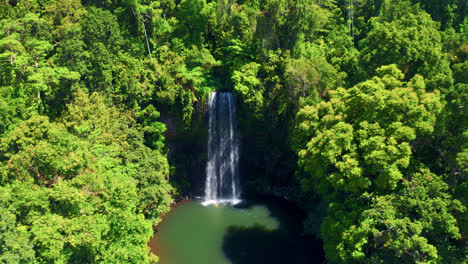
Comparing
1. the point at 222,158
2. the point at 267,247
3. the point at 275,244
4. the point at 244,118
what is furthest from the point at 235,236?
the point at 244,118

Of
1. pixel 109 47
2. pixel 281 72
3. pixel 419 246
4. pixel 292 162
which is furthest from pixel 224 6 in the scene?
pixel 419 246

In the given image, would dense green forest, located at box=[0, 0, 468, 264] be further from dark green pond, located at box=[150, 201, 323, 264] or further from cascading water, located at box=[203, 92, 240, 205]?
dark green pond, located at box=[150, 201, 323, 264]

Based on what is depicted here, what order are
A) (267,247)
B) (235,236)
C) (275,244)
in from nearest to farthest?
(267,247) → (275,244) → (235,236)

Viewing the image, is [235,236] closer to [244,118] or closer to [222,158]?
[222,158]

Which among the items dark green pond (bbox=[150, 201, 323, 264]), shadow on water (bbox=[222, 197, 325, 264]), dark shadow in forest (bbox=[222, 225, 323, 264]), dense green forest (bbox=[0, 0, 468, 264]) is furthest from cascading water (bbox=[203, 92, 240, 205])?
dark shadow in forest (bbox=[222, 225, 323, 264])

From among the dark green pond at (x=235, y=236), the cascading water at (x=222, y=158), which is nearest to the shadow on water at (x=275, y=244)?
the dark green pond at (x=235, y=236)

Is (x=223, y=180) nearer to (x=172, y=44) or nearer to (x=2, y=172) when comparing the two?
(x=172, y=44)

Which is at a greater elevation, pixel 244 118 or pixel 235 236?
pixel 244 118
